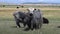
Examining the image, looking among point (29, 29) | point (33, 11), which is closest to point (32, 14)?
point (33, 11)

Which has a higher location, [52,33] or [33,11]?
[33,11]

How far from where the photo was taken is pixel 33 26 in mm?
15852

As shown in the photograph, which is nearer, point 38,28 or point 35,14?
point 35,14

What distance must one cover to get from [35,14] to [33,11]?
0.22m

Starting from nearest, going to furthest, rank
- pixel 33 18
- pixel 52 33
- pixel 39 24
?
pixel 52 33 < pixel 33 18 < pixel 39 24

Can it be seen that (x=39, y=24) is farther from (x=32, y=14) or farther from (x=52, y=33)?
(x=52, y=33)

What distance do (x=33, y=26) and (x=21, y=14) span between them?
4.05ft

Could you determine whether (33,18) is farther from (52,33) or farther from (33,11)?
(52,33)

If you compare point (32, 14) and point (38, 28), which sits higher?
point (32, 14)

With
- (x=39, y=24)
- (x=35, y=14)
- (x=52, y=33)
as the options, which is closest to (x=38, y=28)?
(x=39, y=24)

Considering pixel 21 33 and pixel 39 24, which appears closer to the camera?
pixel 21 33

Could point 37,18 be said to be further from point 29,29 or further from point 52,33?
point 52,33

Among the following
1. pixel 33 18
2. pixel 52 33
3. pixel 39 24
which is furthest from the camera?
pixel 39 24

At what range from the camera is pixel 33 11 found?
1539 cm
